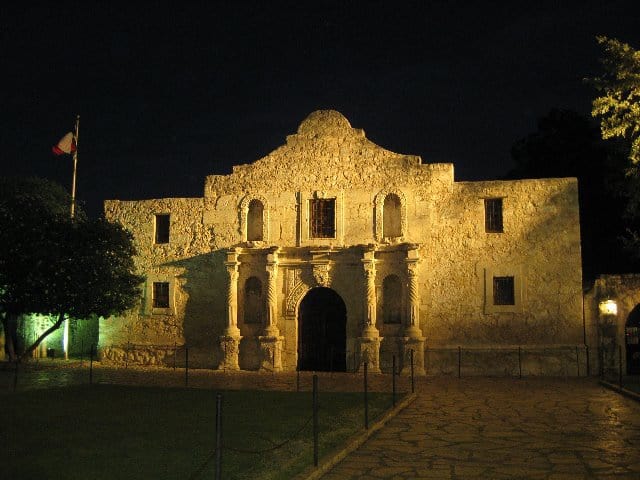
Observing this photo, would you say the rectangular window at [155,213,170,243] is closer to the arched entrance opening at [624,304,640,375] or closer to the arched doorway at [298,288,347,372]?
the arched doorway at [298,288,347,372]

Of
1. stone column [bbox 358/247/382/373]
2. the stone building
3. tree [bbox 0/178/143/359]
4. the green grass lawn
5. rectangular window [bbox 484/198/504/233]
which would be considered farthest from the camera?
rectangular window [bbox 484/198/504/233]

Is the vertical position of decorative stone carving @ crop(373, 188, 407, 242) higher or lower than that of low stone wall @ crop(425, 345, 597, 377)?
higher

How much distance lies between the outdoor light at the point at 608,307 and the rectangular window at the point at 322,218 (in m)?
9.04

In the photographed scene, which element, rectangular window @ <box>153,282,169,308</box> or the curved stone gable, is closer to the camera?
the curved stone gable

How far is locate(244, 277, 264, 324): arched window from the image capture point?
81.0 ft

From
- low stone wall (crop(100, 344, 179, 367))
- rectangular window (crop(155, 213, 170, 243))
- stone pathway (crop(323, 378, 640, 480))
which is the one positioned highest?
rectangular window (crop(155, 213, 170, 243))

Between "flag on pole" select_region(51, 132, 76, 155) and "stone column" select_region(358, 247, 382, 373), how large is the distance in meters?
12.7

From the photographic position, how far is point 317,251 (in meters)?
23.8

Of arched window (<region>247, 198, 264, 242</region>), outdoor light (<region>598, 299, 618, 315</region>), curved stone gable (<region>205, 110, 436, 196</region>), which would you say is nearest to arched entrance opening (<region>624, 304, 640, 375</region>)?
outdoor light (<region>598, 299, 618, 315</region>)

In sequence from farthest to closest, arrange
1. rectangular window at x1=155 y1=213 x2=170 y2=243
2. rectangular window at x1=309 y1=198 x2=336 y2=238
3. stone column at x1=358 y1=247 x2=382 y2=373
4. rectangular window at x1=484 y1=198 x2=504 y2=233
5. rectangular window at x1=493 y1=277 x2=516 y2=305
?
rectangular window at x1=155 y1=213 x2=170 y2=243
rectangular window at x1=309 y1=198 x2=336 y2=238
rectangular window at x1=484 y1=198 x2=504 y2=233
rectangular window at x1=493 y1=277 x2=516 y2=305
stone column at x1=358 y1=247 x2=382 y2=373

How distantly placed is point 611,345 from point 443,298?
5.37 meters

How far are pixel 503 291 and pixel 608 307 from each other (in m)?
3.23

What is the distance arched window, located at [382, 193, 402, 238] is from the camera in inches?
939

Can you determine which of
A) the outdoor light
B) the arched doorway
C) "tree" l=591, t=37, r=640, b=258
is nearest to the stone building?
the arched doorway
